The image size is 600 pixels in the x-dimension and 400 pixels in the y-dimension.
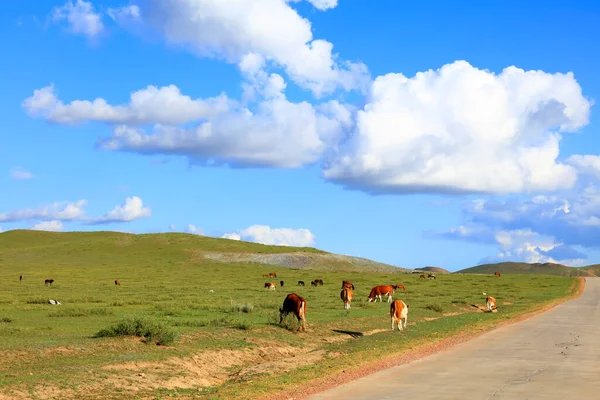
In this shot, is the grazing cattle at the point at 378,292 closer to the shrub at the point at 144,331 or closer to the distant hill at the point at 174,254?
the shrub at the point at 144,331

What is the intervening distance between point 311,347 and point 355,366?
618 centimetres

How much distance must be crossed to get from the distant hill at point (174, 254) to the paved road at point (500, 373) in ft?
303

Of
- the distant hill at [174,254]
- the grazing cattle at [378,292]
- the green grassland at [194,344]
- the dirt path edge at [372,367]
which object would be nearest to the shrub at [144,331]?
the green grassland at [194,344]

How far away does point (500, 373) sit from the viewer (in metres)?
20.5

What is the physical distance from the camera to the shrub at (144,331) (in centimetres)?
2408

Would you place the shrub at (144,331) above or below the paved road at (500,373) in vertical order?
above

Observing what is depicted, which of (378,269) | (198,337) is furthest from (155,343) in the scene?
(378,269)

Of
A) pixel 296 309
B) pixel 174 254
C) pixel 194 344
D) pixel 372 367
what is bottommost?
pixel 372 367

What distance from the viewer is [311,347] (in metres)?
27.9

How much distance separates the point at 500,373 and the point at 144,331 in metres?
11.8

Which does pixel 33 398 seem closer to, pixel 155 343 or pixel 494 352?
pixel 155 343

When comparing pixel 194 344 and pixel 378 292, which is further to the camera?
pixel 378 292

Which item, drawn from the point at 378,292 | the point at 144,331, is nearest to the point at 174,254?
the point at 378,292

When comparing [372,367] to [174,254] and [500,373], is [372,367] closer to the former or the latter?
[500,373]
